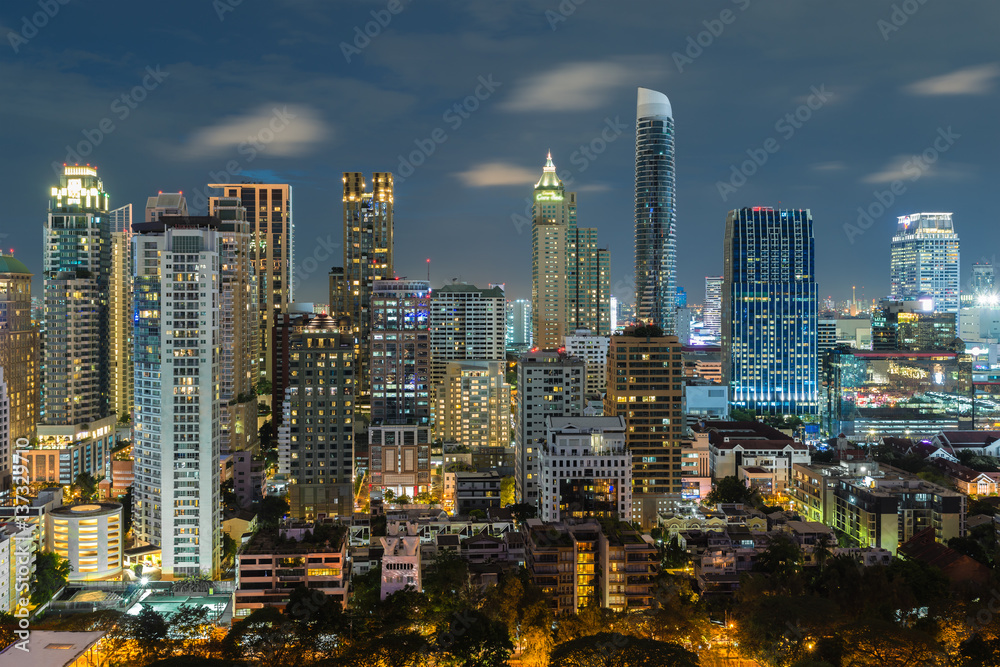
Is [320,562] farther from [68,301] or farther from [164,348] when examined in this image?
[68,301]

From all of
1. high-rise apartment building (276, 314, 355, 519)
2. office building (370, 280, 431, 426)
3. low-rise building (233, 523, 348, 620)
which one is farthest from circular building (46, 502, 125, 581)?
office building (370, 280, 431, 426)

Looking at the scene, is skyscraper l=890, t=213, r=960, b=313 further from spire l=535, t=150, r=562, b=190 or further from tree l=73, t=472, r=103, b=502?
tree l=73, t=472, r=103, b=502

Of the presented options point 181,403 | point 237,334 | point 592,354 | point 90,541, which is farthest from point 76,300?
point 592,354

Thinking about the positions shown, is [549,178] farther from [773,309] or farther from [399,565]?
[399,565]

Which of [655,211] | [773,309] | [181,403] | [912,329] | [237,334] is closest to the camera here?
[181,403]

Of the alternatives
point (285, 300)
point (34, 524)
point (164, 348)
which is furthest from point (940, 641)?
point (285, 300)

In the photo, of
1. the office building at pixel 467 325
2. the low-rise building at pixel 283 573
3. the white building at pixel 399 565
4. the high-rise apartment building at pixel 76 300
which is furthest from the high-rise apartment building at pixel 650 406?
the high-rise apartment building at pixel 76 300
